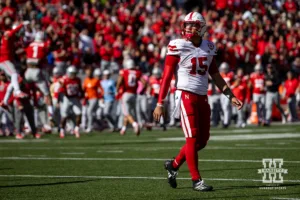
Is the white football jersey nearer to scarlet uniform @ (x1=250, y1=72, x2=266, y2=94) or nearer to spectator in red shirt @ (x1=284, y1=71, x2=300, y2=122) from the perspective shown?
scarlet uniform @ (x1=250, y1=72, x2=266, y2=94)

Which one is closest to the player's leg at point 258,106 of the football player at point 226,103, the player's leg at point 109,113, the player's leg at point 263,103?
the player's leg at point 263,103

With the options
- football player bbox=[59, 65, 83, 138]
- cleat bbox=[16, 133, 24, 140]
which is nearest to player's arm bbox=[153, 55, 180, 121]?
cleat bbox=[16, 133, 24, 140]

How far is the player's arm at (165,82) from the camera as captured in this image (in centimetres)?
963

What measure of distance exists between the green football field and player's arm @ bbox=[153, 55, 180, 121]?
0.86 metres

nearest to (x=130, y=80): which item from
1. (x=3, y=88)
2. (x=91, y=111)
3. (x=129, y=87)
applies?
(x=129, y=87)

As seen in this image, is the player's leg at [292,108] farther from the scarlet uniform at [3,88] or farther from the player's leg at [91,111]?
the scarlet uniform at [3,88]

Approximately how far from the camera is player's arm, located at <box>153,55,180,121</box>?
9.63m

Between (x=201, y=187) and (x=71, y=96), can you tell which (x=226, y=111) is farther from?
(x=201, y=187)

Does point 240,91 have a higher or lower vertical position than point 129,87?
lower

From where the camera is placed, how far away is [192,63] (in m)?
9.98

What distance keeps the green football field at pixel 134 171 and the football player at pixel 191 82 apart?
1.72 ft

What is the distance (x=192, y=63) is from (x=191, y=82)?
21 centimetres

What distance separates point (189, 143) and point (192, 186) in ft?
1.66

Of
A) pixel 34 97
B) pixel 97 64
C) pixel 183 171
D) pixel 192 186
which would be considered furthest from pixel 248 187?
pixel 97 64
